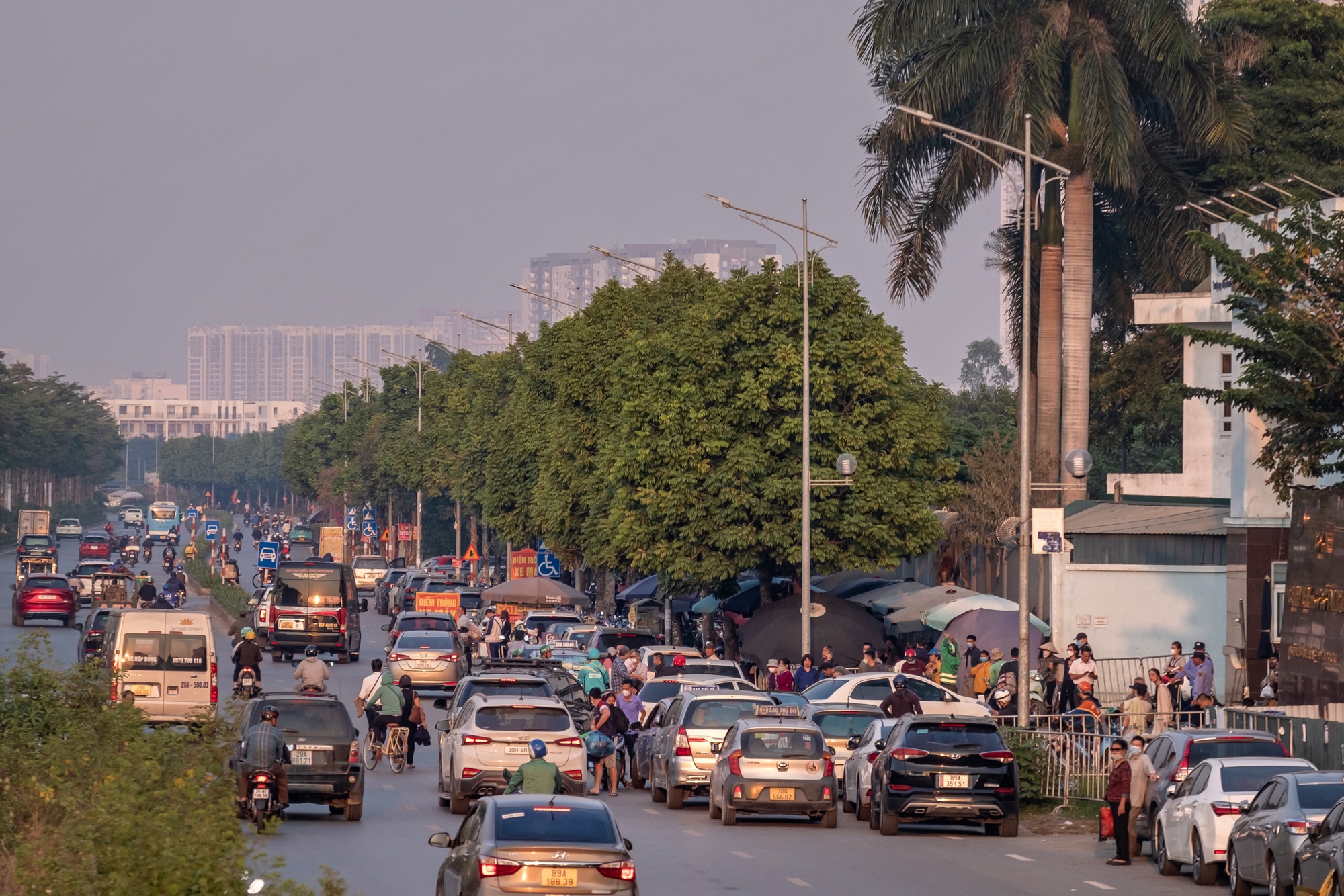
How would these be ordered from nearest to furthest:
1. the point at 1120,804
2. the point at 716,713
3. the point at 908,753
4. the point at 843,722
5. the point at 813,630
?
the point at 1120,804
the point at 908,753
the point at 716,713
the point at 843,722
the point at 813,630

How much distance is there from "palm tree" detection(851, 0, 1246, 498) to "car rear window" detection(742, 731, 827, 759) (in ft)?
87.7

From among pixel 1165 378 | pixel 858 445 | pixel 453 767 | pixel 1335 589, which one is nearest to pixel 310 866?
pixel 453 767

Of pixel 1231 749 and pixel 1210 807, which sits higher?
pixel 1231 749

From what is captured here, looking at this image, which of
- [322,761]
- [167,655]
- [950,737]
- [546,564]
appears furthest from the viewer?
[546,564]

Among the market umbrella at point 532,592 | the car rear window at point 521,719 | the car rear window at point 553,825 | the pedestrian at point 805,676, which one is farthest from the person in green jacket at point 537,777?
the market umbrella at point 532,592

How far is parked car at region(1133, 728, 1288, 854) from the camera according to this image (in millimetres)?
21734

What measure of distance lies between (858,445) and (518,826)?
102ft

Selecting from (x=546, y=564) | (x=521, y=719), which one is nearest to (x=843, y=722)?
(x=521, y=719)

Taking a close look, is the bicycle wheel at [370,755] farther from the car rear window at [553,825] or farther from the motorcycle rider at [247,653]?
the car rear window at [553,825]

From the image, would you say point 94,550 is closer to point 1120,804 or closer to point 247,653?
point 247,653

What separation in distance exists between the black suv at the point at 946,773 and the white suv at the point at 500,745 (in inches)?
149

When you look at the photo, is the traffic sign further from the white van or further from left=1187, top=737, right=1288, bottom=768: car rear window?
left=1187, top=737, right=1288, bottom=768: car rear window

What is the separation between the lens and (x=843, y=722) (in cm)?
2870

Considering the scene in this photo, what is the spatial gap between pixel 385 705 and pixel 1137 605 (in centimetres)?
1969
